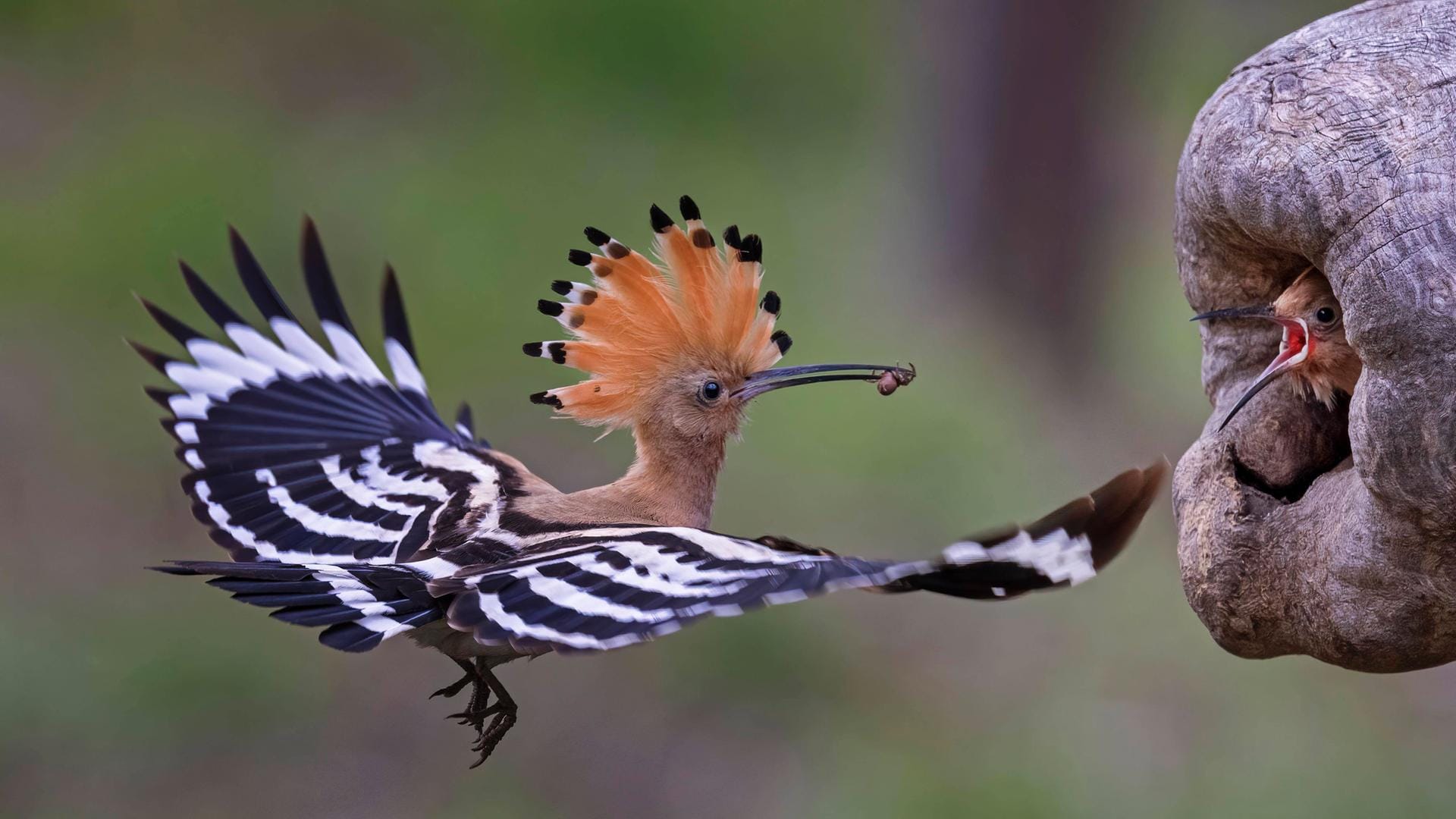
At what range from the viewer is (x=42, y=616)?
12.9 ft

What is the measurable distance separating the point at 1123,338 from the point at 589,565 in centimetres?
412

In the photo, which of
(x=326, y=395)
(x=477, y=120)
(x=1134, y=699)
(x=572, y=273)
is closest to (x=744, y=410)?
(x=326, y=395)

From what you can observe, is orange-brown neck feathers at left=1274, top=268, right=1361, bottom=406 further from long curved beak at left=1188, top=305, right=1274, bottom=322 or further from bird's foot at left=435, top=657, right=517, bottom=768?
bird's foot at left=435, top=657, right=517, bottom=768

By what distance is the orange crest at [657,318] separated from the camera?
215 centimetres

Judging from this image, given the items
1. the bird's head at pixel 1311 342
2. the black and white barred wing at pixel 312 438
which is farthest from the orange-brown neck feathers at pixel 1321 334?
the black and white barred wing at pixel 312 438

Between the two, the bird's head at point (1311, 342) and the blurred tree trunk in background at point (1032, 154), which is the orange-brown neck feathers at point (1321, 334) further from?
the blurred tree trunk in background at point (1032, 154)

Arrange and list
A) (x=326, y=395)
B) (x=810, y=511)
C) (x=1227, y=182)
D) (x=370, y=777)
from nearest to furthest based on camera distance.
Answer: (x=1227, y=182), (x=326, y=395), (x=370, y=777), (x=810, y=511)

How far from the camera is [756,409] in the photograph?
496 cm

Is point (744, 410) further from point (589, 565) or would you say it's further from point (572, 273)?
point (572, 273)

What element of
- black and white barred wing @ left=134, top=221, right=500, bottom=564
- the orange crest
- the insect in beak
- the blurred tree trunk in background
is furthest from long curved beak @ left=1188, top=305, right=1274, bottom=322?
the blurred tree trunk in background

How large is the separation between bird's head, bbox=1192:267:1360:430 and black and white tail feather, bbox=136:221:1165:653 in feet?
1.03

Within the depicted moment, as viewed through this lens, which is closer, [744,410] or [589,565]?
[589,565]

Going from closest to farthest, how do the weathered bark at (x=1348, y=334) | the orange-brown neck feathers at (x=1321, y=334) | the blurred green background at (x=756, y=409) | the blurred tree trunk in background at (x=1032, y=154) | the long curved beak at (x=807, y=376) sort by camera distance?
the weathered bark at (x=1348, y=334) < the orange-brown neck feathers at (x=1321, y=334) < the long curved beak at (x=807, y=376) < the blurred green background at (x=756, y=409) < the blurred tree trunk in background at (x=1032, y=154)

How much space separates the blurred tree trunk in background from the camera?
5.44 m
